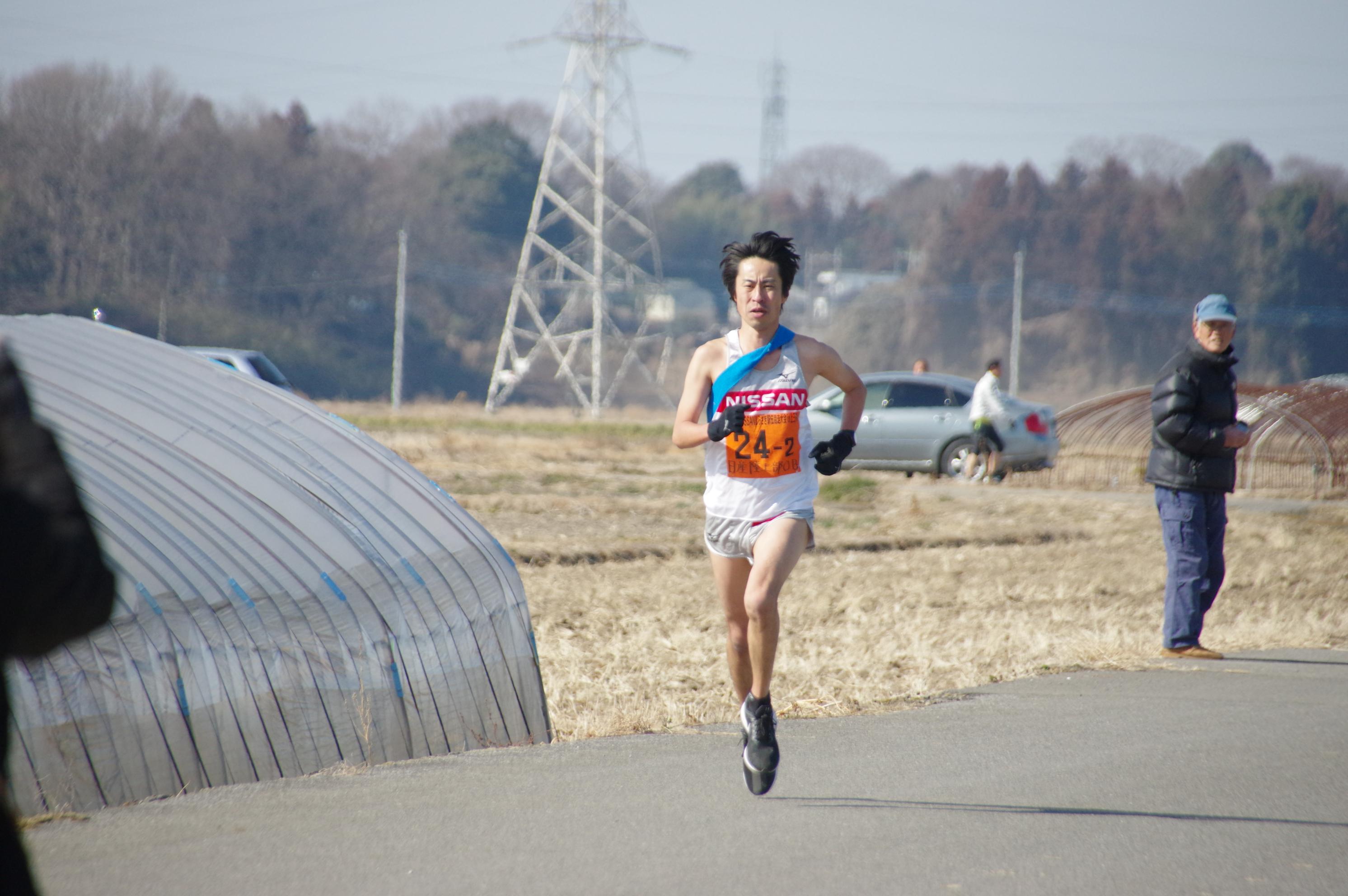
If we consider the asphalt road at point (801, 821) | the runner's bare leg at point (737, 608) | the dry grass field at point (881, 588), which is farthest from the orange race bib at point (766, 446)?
the dry grass field at point (881, 588)

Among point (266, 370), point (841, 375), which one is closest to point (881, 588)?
point (841, 375)

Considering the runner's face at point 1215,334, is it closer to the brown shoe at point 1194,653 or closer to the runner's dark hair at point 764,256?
the brown shoe at point 1194,653

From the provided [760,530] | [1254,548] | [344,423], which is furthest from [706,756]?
[1254,548]

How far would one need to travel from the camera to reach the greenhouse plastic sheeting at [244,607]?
488 centimetres

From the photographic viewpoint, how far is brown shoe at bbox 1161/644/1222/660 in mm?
8086

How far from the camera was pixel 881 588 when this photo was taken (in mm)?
11195

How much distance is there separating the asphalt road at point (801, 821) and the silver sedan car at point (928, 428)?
14342mm

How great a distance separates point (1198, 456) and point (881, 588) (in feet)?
12.4

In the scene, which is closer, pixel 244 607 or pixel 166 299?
pixel 244 607

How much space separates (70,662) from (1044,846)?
3.50m

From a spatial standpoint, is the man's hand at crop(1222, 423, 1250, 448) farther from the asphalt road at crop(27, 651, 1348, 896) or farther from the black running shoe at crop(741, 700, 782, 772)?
the black running shoe at crop(741, 700, 782, 772)

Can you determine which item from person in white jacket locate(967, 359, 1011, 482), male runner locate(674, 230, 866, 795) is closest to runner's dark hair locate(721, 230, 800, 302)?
male runner locate(674, 230, 866, 795)

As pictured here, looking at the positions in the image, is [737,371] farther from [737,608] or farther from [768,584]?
[737,608]

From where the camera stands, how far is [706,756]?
5.55 m
